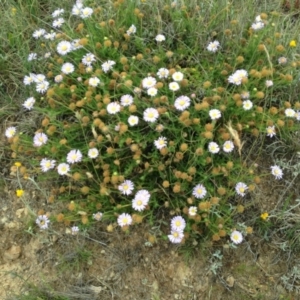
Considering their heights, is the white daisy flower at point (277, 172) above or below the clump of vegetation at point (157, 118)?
below

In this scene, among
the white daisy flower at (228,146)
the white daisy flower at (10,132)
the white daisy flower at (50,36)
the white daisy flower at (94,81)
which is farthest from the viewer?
the white daisy flower at (50,36)

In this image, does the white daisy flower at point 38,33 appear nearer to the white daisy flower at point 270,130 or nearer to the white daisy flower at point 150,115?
the white daisy flower at point 150,115

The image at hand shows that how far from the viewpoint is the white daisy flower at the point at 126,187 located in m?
2.46

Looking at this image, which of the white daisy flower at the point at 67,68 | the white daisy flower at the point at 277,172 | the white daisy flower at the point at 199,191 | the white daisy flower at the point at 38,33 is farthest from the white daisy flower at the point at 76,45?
the white daisy flower at the point at 277,172

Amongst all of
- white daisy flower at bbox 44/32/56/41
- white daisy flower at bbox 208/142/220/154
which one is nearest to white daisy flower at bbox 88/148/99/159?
white daisy flower at bbox 208/142/220/154

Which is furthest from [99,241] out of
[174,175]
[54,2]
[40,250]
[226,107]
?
[54,2]

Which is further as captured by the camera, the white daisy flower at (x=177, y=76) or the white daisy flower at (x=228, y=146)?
the white daisy flower at (x=177, y=76)

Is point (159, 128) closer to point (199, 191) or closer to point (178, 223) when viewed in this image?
point (199, 191)

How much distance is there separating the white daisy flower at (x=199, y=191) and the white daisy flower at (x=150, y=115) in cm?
42

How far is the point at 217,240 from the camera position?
254cm

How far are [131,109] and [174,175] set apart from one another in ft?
1.39

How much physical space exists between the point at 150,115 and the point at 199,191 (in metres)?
0.48

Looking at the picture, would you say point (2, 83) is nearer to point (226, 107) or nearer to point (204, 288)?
point (226, 107)

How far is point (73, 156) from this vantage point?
2553mm
